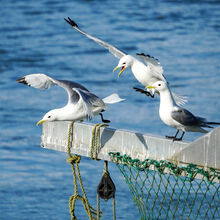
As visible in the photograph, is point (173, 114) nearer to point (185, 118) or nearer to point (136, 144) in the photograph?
point (185, 118)

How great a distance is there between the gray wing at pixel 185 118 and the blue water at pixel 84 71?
292 centimetres

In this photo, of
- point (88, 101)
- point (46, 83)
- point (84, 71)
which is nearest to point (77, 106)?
point (88, 101)

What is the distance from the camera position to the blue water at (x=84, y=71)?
8.05m

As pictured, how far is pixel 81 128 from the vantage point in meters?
4.35

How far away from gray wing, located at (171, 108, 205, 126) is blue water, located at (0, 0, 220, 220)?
2.92 metres

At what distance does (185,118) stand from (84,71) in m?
9.12

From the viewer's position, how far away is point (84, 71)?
1327cm

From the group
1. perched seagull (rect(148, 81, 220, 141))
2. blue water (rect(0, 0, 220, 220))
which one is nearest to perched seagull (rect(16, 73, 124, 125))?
perched seagull (rect(148, 81, 220, 141))

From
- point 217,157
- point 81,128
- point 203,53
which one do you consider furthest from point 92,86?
point 217,157

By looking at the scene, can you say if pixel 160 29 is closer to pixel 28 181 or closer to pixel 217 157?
pixel 28 181

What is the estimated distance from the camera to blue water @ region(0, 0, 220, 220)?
8055 mm

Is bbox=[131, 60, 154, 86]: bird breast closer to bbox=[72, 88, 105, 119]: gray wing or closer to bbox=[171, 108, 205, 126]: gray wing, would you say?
bbox=[72, 88, 105, 119]: gray wing

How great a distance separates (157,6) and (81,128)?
14407mm

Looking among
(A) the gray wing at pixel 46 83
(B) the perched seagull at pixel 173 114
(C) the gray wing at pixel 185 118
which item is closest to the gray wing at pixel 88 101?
(A) the gray wing at pixel 46 83
